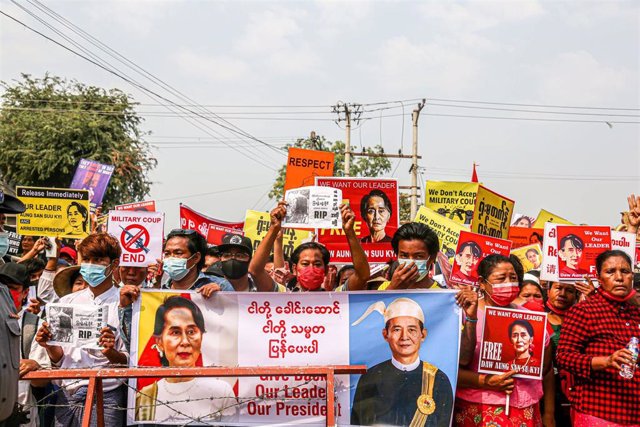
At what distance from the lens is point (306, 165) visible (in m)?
11.9

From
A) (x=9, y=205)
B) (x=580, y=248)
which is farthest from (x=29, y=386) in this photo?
(x=580, y=248)

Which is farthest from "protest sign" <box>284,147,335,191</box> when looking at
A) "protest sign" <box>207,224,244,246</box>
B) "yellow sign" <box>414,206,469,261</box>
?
"yellow sign" <box>414,206,469,261</box>

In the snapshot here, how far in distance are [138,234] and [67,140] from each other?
34.4 meters

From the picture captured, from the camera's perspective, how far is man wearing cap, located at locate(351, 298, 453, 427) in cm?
541

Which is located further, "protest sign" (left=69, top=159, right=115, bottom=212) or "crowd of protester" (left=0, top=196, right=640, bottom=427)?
"protest sign" (left=69, top=159, right=115, bottom=212)

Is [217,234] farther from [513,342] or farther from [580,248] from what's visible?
[513,342]

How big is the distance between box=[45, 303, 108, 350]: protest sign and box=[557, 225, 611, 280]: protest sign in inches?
179

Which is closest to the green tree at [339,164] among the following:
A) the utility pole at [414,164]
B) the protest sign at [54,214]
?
the utility pole at [414,164]

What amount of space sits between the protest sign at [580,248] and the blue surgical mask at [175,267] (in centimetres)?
373

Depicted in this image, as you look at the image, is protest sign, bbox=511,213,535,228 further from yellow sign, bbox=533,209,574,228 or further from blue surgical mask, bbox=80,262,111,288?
blue surgical mask, bbox=80,262,111,288

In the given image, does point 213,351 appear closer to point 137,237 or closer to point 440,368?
point 440,368

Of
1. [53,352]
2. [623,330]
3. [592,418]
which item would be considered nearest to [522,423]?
[592,418]

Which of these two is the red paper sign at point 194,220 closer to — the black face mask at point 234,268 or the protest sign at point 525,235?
the protest sign at point 525,235

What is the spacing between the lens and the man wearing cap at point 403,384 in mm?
5406
